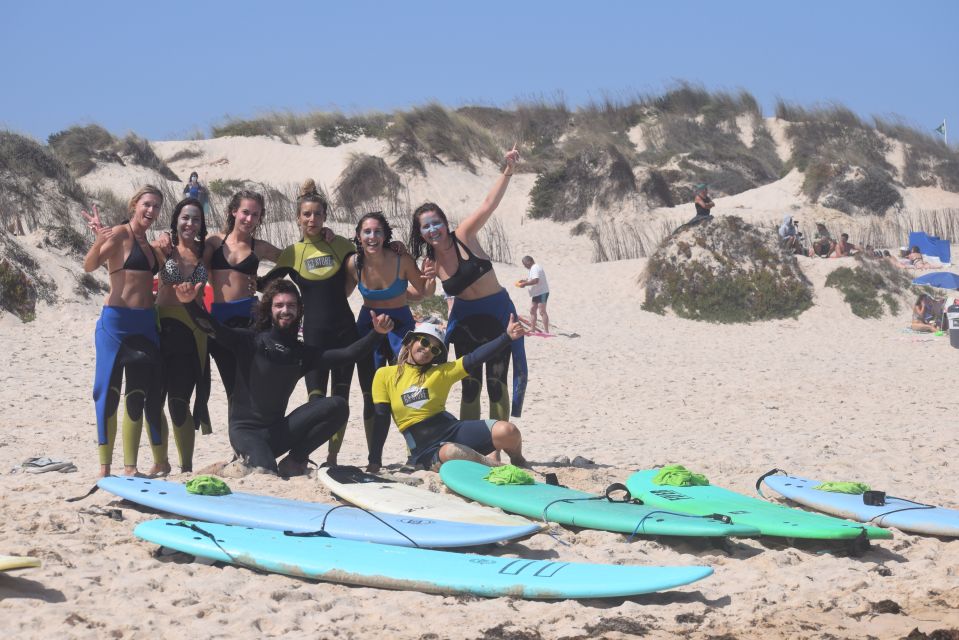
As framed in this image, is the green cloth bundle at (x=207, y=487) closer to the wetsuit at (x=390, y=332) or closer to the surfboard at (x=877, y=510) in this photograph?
the wetsuit at (x=390, y=332)

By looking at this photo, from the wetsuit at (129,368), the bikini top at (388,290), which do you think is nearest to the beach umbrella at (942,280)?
the bikini top at (388,290)

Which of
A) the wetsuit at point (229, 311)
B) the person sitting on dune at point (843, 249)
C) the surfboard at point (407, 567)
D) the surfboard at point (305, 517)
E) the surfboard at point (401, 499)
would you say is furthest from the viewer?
the person sitting on dune at point (843, 249)

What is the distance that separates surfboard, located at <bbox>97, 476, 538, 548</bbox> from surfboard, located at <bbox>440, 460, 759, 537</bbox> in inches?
20.1

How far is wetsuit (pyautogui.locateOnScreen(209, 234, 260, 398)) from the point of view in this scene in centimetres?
598

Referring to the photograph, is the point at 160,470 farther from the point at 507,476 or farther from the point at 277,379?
the point at 507,476

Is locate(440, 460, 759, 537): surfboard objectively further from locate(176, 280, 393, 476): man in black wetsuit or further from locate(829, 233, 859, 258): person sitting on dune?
locate(829, 233, 859, 258): person sitting on dune

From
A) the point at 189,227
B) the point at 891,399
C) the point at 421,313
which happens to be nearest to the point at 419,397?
the point at 189,227

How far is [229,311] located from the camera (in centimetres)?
598

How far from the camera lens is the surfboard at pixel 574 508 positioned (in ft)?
15.1

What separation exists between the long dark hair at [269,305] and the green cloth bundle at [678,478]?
2.03 metres

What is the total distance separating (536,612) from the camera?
3742 millimetres

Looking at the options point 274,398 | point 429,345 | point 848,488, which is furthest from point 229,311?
point 848,488

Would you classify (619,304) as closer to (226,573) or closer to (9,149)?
(9,149)

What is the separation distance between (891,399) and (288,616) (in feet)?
25.3
